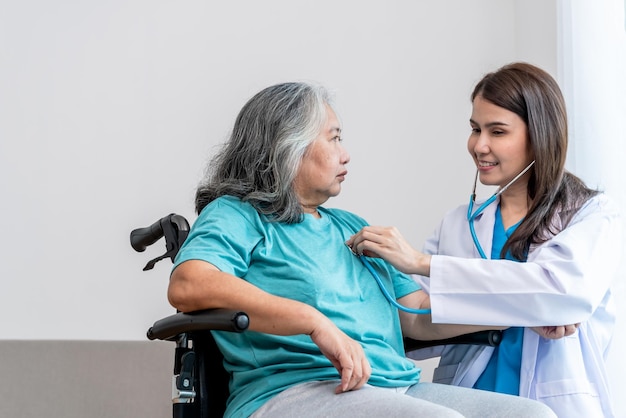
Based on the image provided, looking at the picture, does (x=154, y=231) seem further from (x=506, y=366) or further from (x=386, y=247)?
(x=506, y=366)

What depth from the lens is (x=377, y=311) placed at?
5.45 ft

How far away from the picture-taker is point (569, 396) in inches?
67.2

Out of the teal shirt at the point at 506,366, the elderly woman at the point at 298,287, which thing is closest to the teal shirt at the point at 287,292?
the elderly woman at the point at 298,287

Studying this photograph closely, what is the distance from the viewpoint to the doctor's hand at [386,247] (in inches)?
65.6

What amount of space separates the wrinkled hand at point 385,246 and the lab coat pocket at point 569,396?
0.36 m

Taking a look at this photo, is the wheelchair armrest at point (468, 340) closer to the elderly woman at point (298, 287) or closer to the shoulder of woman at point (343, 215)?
the elderly woman at point (298, 287)

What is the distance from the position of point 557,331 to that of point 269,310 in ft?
2.05

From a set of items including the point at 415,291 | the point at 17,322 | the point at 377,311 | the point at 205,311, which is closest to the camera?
the point at 205,311

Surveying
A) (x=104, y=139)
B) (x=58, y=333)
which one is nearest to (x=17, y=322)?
(x=58, y=333)

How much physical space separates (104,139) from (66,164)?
0.14 metres

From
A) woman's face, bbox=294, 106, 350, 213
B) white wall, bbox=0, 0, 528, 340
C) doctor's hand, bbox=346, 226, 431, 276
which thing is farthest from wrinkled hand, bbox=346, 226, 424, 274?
white wall, bbox=0, 0, 528, 340

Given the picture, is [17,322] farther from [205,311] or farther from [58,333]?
[205,311]

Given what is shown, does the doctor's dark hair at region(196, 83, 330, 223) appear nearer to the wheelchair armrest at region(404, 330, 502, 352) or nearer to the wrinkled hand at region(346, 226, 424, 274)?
the wrinkled hand at region(346, 226, 424, 274)

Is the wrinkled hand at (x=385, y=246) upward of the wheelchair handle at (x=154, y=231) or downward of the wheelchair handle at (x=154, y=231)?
downward
